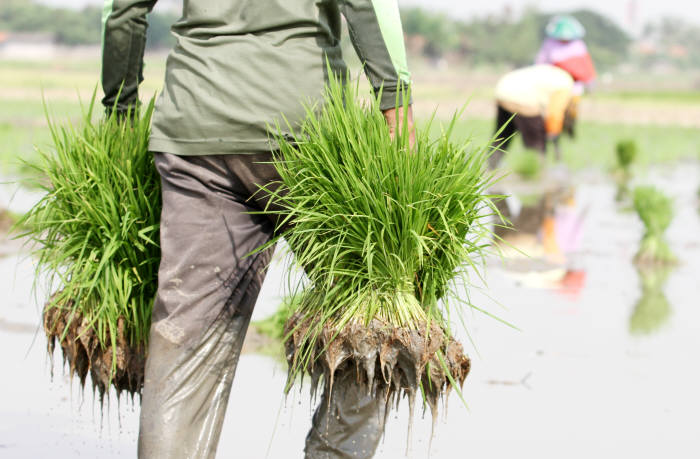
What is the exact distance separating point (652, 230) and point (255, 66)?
661 centimetres

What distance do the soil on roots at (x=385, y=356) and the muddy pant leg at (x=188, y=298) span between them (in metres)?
0.27

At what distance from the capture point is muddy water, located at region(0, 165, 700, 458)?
4.10m

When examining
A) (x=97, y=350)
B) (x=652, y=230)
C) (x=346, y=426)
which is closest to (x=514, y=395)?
(x=346, y=426)

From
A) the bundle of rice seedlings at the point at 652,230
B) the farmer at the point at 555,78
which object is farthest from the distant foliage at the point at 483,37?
the bundle of rice seedlings at the point at 652,230

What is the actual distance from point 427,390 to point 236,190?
Result: 83cm

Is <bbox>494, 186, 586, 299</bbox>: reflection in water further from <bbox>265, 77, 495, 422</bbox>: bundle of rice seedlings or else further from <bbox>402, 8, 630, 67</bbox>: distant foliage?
<bbox>402, 8, 630, 67</bbox>: distant foliage

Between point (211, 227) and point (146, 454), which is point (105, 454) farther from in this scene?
point (211, 227)

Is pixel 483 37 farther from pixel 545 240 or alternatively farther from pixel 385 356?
pixel 385 356

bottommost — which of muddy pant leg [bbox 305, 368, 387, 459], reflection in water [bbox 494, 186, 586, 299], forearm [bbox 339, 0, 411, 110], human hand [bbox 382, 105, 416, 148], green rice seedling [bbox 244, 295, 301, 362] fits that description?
reflection in water [bbox 494, 186, 586, 299]

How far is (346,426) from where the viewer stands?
3076 mm

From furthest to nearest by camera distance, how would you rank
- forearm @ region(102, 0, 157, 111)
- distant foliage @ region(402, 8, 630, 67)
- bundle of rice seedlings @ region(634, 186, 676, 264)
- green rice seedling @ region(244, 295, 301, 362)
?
distant foliage @ region(402, 8, 630, 67)
bundle of rice seedlings @ region(634, 186, 676, 264)
green rice seedling @ region(244, 295, 301, 362)
forearm @ region(102, 0, 157, 111)

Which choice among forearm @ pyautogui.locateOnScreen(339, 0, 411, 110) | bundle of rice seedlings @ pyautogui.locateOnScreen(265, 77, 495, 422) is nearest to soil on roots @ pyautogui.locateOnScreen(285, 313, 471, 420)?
bundle of rice seedlings @ pyautogui.locateOnScreen(265, 77, 495, 422)

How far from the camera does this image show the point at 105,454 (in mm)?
3844

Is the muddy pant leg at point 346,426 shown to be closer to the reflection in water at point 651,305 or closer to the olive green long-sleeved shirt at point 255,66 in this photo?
the olive green long-sleeved shirt at point 255,66
